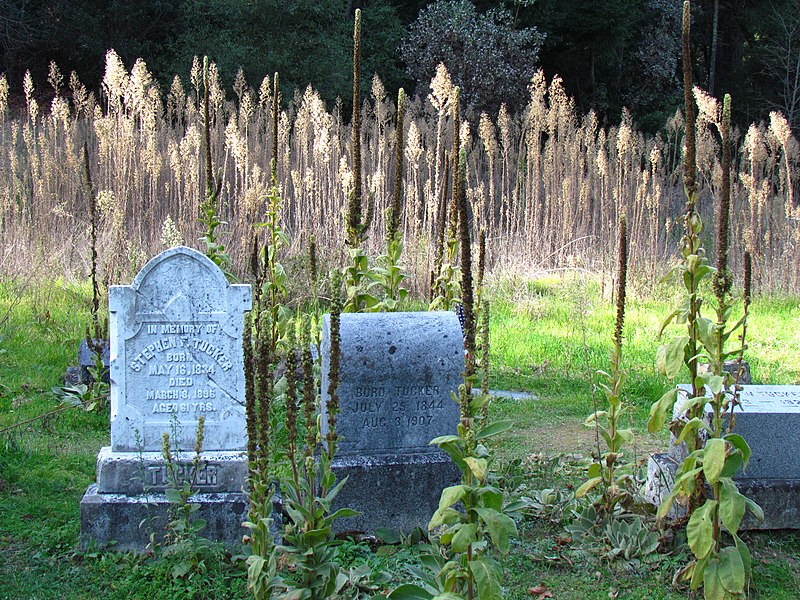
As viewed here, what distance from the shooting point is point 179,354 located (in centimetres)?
441

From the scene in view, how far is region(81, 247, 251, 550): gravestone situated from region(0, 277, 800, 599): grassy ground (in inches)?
17.1

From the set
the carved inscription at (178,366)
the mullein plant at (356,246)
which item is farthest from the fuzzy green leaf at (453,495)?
the mullein plant at (356,246)

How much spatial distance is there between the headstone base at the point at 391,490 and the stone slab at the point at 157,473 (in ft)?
1.70

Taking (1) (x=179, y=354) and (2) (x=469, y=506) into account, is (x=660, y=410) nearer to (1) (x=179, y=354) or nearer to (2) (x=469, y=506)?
(2) (x=469, y=506)

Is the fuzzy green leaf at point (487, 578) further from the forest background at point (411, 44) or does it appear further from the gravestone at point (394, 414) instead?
the forest background at point (411, 44)

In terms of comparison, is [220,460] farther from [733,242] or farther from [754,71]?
[754,71]

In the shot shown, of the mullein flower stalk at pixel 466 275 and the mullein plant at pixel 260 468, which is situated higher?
the mullein flower stalk at pixel 466 275

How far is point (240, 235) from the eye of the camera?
32.2ft

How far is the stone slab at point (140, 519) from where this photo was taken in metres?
4.11

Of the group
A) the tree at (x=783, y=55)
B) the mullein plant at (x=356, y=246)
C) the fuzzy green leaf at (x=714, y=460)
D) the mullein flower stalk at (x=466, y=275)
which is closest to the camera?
the mullein flower stalk at (x=466, y=275)

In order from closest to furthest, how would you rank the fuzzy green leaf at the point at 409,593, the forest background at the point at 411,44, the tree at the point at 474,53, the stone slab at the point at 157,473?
the fuzzy green leaf at the point at 409,593 < the stone slab at the point at 157,473 < the forest background at the point at 411,44 < the tree at the point at 474,53

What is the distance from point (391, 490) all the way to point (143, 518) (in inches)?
48.3

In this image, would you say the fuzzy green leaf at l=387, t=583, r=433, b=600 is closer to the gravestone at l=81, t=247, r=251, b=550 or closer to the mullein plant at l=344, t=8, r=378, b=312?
the gravestone at l=81, t=247, r=251, b=550

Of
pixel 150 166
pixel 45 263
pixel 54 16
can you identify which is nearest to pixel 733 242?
pixel 150 166
